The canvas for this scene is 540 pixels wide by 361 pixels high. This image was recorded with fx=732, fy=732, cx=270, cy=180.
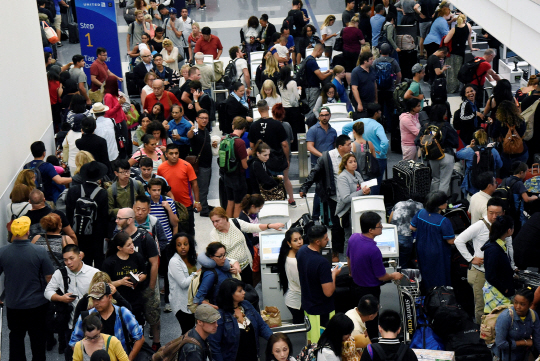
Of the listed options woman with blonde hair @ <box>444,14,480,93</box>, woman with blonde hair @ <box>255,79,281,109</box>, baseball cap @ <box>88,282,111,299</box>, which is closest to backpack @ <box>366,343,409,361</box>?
baseball cap @ <box>88,282,111,299</box>

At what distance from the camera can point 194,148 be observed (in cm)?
952

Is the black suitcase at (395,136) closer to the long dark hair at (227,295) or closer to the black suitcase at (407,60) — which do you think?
the black suitcase at (407,60)

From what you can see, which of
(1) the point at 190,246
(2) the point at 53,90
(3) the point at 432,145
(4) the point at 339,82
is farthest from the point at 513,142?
(2) the point at 53,90

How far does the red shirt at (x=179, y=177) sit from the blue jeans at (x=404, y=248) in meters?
2.45

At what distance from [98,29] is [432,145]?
8.07m

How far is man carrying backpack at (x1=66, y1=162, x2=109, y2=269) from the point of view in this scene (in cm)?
743

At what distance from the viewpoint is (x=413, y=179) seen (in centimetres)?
871

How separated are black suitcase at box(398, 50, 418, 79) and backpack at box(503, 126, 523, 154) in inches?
215

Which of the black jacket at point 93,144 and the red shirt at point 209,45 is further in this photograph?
the red shirt at point 209,45

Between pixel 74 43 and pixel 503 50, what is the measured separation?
1082 cm

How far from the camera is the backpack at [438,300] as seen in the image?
6.41 metres

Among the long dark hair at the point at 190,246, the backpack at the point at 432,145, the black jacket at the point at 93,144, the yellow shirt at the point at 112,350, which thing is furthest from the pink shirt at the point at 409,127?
the yellow shirt at the point at 112,350

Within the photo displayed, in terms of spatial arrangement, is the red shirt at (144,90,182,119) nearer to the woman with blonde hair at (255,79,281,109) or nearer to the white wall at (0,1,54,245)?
the woman with blonde hair at (255,79,281,109)

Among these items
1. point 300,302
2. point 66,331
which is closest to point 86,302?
point 66,331
